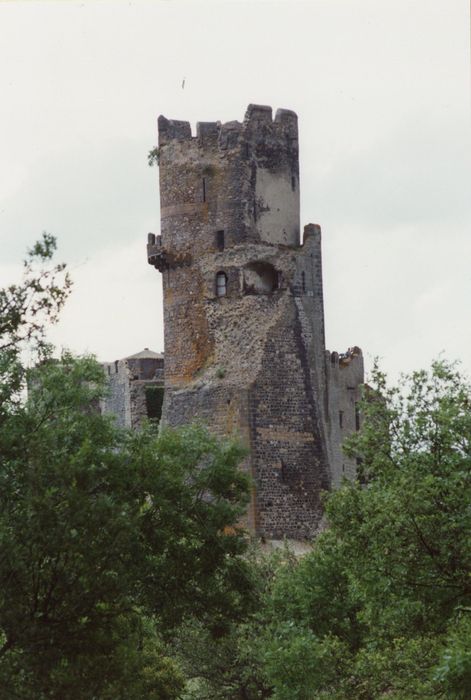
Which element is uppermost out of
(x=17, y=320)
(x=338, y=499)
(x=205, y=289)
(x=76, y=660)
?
(x=205, y=289)

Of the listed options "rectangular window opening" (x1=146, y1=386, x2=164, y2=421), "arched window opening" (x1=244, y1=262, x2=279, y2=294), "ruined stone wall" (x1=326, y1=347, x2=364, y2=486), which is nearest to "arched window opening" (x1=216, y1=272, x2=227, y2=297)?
"arched window opening" (x1=244, y1=262, x2=279, y2=294)

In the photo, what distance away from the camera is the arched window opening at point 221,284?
69.6 m

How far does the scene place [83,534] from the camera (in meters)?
34.8

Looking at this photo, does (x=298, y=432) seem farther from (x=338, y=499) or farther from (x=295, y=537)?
(x=338, y=499)

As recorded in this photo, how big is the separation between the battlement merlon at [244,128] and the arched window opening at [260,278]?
4.44m

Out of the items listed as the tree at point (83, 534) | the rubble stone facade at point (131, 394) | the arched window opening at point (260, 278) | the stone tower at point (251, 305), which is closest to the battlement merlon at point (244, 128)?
the stone tower at point (251, 305)

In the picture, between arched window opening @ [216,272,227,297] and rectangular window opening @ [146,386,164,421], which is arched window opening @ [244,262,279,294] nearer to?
arched window opening @ [216,272,227,297]

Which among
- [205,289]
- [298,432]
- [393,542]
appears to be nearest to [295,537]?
[298,432]

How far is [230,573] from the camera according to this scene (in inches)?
1623

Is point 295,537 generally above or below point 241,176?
below

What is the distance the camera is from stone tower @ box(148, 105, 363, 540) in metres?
68.2

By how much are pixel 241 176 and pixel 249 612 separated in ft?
100

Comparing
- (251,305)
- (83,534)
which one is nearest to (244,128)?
(251,305)

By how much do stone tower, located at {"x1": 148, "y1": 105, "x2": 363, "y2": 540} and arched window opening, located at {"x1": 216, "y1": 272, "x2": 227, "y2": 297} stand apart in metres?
0.07
